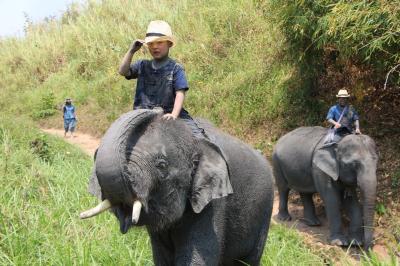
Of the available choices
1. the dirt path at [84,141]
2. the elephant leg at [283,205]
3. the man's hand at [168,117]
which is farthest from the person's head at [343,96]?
the dirt path at [84,141]

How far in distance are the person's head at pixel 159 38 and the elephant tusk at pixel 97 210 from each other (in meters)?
0.88

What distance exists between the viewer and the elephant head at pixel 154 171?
191 cm

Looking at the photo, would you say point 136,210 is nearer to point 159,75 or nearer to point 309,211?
point 159,75

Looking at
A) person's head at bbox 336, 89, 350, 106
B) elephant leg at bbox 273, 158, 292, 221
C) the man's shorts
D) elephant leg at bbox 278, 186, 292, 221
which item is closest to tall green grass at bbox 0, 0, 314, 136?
the man's shorts

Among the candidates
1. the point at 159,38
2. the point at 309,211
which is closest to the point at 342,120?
the point at 309,211

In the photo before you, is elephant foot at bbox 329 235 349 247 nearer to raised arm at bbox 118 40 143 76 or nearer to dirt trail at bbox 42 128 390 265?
dirt trail at bbox 42 128 390 265

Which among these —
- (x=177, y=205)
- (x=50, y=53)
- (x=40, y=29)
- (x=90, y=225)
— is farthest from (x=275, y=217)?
(x=40, y=29)

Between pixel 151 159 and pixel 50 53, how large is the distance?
18250 millimetres

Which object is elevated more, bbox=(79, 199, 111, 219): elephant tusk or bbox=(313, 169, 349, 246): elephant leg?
bbox=(79, 199, 111, 219): elephant tusk

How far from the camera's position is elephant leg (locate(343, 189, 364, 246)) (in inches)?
255

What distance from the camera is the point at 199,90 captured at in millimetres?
12508

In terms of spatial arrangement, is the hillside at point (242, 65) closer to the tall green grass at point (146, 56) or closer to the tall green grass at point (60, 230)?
the tall green grass at point (146, 56)

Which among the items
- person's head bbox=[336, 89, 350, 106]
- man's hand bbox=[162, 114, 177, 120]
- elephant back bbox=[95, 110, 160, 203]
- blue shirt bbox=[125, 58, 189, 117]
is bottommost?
person's head bbox=[336, 89, 350, 106]

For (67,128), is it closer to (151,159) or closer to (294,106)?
(294,106)
